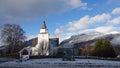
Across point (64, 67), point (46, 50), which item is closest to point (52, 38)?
point (46, 50)

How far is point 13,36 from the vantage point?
271ft

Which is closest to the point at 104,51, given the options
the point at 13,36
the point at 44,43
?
the point at 13,36

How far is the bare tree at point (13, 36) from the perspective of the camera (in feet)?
269

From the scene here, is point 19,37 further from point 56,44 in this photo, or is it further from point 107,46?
point 56,44

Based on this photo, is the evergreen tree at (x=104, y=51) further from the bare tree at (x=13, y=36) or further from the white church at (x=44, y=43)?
the white church at (x=44, y=43)

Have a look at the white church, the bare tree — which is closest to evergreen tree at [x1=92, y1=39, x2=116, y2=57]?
the bare tree

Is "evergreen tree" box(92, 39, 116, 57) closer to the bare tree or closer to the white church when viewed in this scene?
the bare tree

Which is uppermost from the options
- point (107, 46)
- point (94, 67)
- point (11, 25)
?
point (11, 25)

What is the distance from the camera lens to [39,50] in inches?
4392

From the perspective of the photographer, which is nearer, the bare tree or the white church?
the bare tree

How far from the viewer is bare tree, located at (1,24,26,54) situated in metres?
81.9

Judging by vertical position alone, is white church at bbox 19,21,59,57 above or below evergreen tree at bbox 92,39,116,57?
above

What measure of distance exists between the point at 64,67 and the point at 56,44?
13377 centimetres

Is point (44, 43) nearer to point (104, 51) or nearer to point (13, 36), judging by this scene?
point (13, 36)
